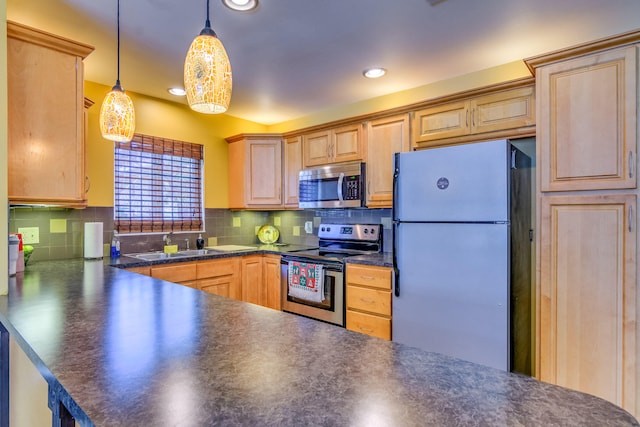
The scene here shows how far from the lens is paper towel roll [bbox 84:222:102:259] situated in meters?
2.65

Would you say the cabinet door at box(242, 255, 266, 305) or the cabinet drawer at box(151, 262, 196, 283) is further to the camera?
the cabinet door at box(242, 255, 266, 305)

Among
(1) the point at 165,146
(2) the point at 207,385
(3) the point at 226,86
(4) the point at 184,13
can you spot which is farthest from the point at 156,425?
(1) the point at 165,146

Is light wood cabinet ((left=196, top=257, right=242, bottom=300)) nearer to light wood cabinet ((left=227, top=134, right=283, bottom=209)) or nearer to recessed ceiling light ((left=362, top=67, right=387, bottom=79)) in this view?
light wood cabinet ((left=227, top=134, right=283, bottom=209))

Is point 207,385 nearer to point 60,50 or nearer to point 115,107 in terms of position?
point 115,107

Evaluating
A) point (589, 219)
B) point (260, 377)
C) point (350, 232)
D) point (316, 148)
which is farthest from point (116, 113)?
point (589, 219)

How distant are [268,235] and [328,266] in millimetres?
1370

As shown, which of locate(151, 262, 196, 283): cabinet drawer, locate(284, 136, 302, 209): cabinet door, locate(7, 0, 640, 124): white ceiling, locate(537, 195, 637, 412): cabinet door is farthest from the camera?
locate(284, 136, 302, 209): cabinet door

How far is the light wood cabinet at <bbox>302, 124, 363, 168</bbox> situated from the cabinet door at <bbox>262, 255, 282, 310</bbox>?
3.43 feet

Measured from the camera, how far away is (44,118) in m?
1.83

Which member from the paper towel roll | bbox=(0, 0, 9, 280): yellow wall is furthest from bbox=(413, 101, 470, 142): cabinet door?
the paper towel roll

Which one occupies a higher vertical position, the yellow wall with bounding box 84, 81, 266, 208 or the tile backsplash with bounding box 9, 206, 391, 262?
the yellow wall with bounding box 84, 81, 266, 208

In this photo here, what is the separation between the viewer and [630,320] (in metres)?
1.69

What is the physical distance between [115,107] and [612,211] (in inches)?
103

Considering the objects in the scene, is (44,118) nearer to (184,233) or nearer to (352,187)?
(184,233)
